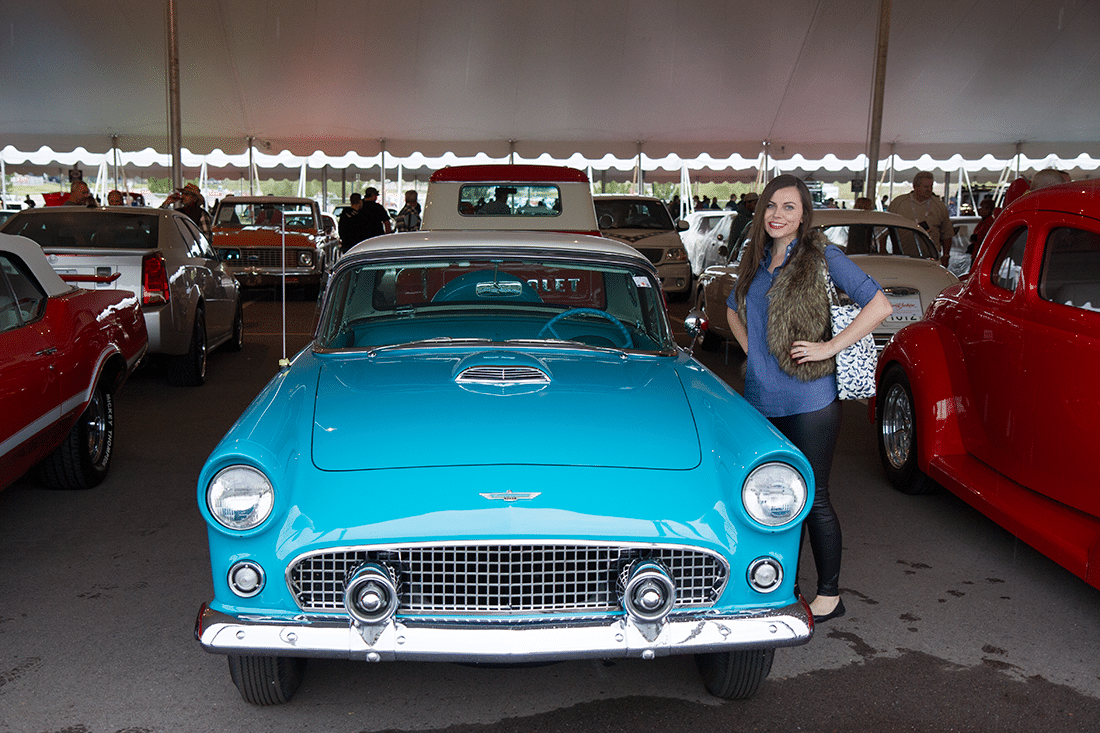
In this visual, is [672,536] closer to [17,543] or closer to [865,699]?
[865,699]

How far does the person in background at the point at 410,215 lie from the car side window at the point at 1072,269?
13770mm

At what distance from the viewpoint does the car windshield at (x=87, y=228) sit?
8.76 m

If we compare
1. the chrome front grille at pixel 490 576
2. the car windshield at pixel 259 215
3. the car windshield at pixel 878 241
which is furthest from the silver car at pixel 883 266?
the car windshield at pixel 259 215

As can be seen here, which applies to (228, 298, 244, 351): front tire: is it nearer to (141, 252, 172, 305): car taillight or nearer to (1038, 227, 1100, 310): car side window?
(141, 252, 172, 305): car taillight

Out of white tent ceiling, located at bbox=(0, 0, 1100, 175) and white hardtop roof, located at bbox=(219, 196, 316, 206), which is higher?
white tent ceiling, located at bbox=(0, 0, 1100, 175)

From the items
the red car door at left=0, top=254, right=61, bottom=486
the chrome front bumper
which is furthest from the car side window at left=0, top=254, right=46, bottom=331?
the chrome front bumper

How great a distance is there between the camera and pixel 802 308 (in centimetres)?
380

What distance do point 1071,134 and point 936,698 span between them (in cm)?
2871

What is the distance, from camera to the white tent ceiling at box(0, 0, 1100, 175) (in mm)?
23547

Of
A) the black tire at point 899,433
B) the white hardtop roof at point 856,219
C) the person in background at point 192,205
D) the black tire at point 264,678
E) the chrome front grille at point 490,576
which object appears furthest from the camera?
the person in background at point 192,205

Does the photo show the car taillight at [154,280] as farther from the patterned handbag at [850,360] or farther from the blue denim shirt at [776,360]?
the patterned handbag at [850,360]

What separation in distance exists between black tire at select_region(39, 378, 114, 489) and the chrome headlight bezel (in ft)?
13.1

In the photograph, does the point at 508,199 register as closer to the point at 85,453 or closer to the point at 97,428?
the point at 97,428

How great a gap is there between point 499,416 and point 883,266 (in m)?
6.82
